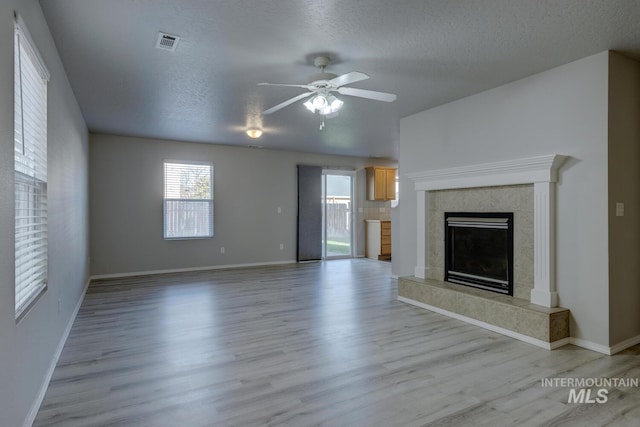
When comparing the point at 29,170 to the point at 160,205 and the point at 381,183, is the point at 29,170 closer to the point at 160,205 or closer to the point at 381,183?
the point at 160,205

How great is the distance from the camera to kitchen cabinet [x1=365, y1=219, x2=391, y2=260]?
8.41 metres

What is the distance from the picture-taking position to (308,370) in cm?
267

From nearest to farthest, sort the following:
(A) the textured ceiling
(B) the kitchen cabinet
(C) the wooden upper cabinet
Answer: (A) the textured ceiling, (B) the kitchen cabinet, (C) the wooden upper cabinet

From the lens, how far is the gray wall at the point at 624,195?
3.02 metres

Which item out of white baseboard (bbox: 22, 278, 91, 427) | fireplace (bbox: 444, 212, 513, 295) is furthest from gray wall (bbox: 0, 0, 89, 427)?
fireplace (bbox: 444, 212, 513, 295)

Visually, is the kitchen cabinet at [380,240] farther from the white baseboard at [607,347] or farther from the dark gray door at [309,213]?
the white baseboard at [607,347]

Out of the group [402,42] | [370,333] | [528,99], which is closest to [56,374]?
[370,333]

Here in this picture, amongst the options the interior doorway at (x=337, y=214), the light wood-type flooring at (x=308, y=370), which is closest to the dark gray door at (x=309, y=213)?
the interior doorway at (x=337, y=214)

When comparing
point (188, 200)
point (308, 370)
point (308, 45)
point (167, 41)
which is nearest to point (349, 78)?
point (308, 45)

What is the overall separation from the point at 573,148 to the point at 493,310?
161 cm

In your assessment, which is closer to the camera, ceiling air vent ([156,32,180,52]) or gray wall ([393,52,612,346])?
ceiling air vent ([156,32,180,52])

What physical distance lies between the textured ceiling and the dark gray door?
3.45 m

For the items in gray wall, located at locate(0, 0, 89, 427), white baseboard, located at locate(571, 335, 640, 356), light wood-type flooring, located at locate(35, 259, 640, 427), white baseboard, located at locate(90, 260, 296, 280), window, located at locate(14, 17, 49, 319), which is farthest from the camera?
white baseboard, located at locate(90, 260, 296, 280)

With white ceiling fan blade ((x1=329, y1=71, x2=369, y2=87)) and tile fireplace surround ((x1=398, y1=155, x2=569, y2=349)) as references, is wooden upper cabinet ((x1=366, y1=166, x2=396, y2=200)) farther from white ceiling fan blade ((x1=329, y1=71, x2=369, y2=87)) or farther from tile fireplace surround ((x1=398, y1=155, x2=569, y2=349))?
white ceiling fan blade ((x1=329, y1=71, x2=369, y2=87))
